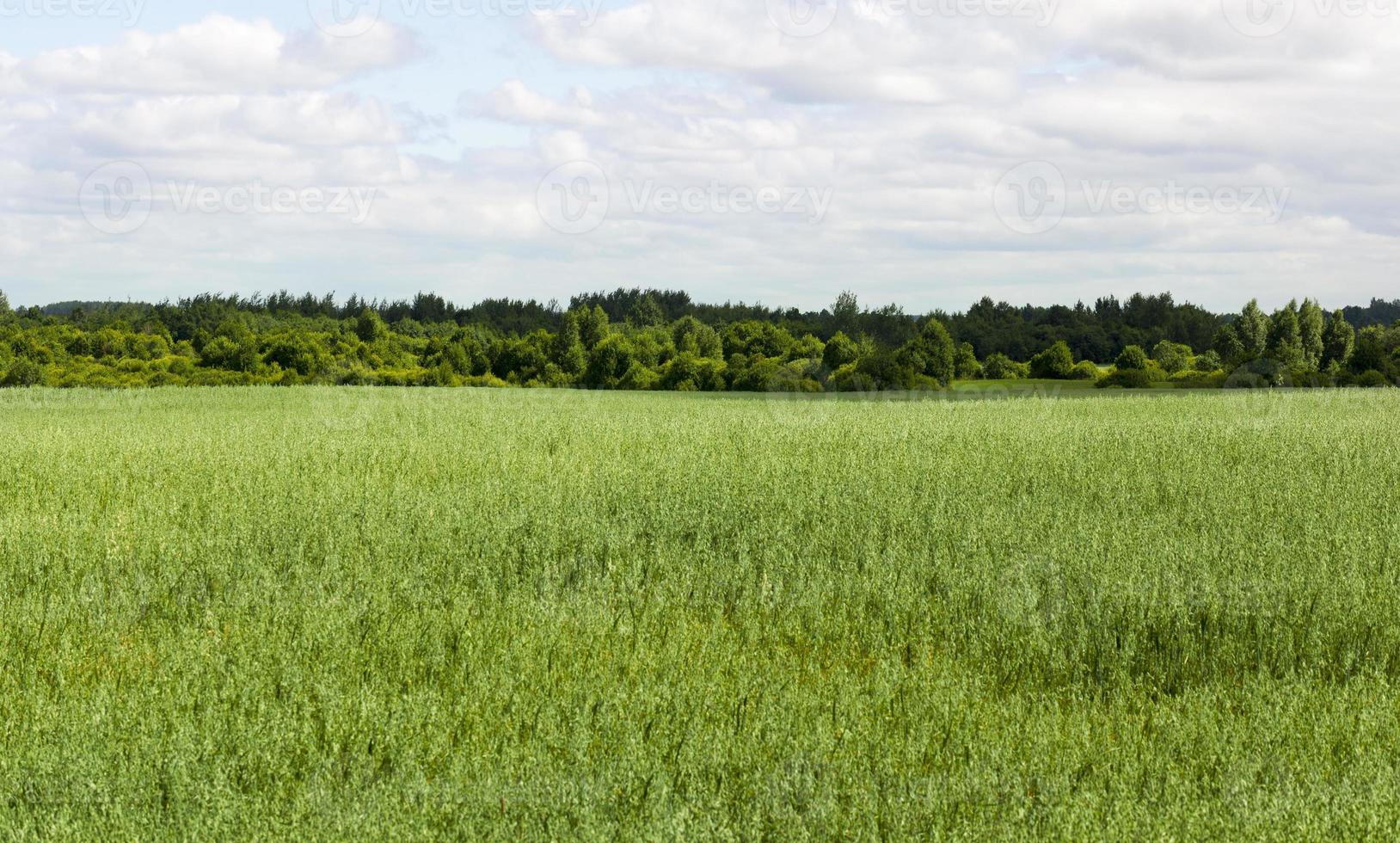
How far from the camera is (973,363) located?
47.0m

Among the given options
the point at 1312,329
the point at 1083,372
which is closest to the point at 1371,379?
the point at 1083,372

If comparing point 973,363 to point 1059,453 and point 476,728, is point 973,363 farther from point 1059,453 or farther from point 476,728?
point 476,728

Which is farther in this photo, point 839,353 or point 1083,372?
point 1083,372

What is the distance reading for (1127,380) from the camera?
38188 mm

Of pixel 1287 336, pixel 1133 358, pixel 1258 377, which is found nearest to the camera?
pixel 1258 377

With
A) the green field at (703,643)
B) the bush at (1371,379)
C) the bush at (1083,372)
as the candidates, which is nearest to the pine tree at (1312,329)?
the bush at (1083,372)

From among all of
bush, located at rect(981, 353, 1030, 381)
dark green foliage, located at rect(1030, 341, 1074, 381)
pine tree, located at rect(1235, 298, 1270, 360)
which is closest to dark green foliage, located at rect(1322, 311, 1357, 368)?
pine tree, located at rect(1235, 298, 1270, 360)

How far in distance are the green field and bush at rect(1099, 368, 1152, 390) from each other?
1101 inches

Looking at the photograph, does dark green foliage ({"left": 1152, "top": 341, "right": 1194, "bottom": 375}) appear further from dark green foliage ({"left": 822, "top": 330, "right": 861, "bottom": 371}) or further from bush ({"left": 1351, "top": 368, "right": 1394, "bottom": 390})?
dark green foliage ({"left": 822, "top": 330, "right": 861, "bottom": 371})

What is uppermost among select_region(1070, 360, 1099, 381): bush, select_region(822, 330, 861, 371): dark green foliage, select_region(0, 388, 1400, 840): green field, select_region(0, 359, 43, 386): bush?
select_region(822, 330, 861, 371): dark green foliage

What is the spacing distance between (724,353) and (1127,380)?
89.3ft

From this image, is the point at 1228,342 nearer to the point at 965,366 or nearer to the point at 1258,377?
the point at 965,366

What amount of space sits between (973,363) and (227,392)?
33.1 metres

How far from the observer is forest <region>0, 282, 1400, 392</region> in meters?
39.2
